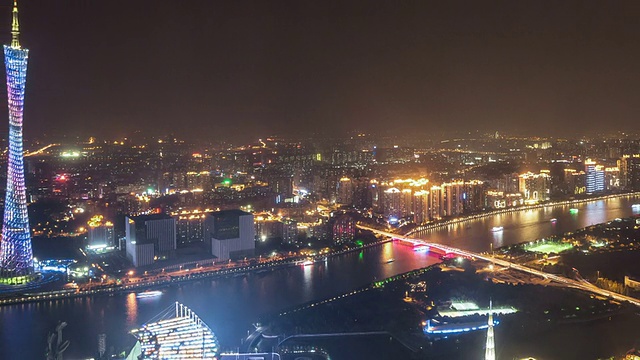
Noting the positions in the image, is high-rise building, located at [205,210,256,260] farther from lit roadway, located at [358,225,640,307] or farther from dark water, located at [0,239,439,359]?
lit roadway, located at [358,225,640,307]

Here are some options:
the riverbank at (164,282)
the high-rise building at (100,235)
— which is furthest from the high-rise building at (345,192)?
the high-rise building at (100,235)

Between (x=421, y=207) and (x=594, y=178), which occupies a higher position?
(x=594, y=178)

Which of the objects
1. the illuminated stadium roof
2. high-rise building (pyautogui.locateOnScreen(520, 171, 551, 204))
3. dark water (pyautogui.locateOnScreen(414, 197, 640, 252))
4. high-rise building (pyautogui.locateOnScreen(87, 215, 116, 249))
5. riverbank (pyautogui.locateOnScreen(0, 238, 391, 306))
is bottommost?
the illuminated stadium roof

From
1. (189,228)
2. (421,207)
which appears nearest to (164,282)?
(189,228)

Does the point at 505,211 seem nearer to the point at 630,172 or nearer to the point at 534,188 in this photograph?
the point at 534,188

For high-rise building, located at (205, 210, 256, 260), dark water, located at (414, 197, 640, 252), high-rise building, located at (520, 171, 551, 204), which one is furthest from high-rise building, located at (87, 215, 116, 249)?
high-rise building, located at (520, 171, 551, 204)

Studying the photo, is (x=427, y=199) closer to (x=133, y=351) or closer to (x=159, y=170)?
(x=159, y=170)

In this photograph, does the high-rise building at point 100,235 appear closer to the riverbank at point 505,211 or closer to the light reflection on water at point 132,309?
the light reflection on water at point 132,309

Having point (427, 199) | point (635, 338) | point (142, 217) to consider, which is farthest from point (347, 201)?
point (635, 338)
